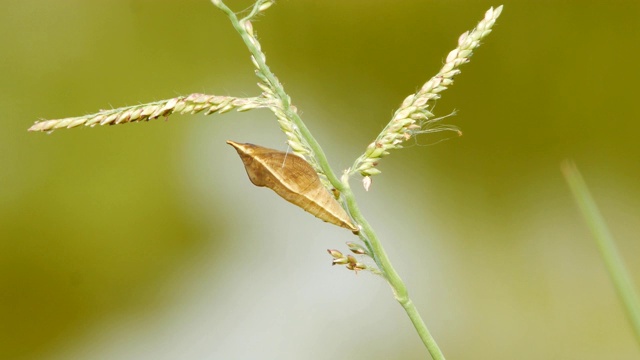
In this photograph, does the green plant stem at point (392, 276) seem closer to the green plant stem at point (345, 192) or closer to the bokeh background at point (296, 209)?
the green plant stem at point (345, 192)

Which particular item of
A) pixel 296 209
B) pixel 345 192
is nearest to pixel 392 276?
pixel 345 192

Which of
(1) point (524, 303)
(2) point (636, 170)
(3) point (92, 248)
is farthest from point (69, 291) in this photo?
(2) point (636, 170)

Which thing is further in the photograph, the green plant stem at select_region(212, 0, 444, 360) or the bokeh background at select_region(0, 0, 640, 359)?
the bokeh background at select_region(0, 0, 640, 359)

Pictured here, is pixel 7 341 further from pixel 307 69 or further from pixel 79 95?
pixel 307 69

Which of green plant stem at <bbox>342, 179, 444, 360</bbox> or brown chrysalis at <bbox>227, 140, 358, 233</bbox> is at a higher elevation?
brown chrysalis at <bbox>227, 140, 358, 233</bbox>

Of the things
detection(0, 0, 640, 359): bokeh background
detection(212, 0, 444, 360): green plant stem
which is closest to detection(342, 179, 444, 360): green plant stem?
detection(212, 0, 444, 360): green plant stem

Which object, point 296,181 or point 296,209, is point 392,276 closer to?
point 296,181

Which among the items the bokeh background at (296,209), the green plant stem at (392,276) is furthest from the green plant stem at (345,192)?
the bokeh background at (296,209)

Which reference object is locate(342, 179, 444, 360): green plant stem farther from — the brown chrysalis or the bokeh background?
the bokeh background
